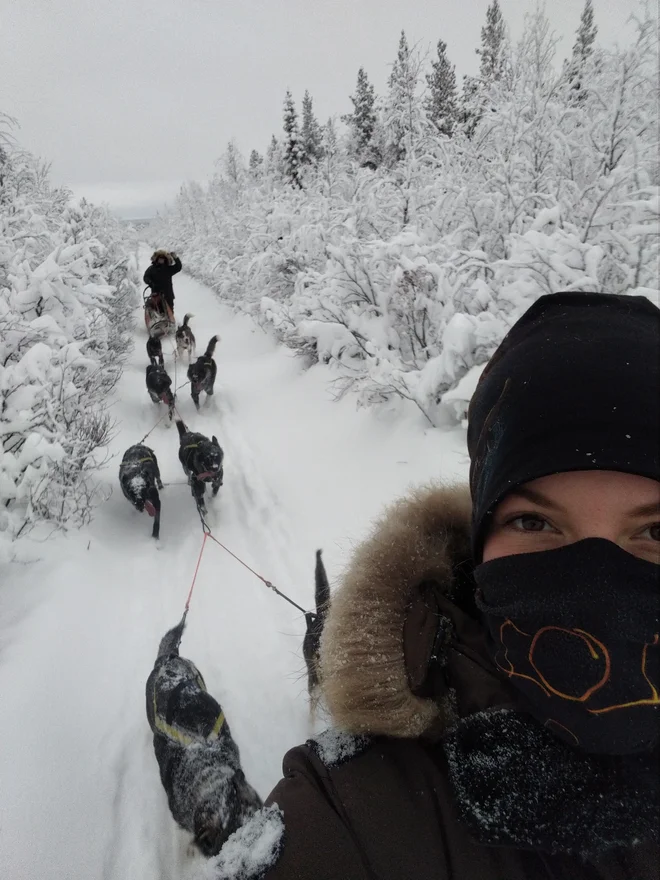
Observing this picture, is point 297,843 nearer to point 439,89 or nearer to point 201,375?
point 201,375

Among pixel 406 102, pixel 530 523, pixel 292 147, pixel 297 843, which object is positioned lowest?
pixel 297 843

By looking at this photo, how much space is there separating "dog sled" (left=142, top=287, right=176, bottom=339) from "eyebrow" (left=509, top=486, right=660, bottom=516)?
894 centimetres

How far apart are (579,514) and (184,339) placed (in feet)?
27.9

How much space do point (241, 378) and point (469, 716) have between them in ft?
24.7

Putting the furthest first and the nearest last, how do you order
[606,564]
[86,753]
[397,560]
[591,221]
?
[591,221]
[86,753]
[397,560]
[606,564]

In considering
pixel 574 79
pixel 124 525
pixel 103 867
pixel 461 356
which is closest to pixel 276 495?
pixel 124 525

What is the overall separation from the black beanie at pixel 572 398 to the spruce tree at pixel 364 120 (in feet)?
70.2

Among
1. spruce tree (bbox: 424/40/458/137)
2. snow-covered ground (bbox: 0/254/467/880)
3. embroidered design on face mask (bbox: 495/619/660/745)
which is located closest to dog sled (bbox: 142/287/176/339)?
snow-covered ground (bbox: 0/254/467/880)

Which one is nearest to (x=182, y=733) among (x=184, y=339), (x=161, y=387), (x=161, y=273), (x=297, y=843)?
(x=297, y=843)

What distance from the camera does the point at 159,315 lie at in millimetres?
9164

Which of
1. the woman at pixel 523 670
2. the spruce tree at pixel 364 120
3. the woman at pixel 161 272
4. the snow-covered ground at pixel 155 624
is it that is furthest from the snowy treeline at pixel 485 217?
the spruce tree at pixel 364 120

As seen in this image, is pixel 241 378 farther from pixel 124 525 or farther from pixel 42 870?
pixel 42 870

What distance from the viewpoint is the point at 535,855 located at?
2.33ft

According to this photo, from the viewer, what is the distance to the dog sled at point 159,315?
869 cm
